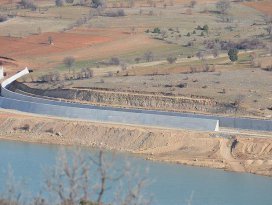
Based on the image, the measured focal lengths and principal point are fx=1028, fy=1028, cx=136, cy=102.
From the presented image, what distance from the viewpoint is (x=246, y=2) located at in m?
106

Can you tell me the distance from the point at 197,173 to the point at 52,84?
1937cm

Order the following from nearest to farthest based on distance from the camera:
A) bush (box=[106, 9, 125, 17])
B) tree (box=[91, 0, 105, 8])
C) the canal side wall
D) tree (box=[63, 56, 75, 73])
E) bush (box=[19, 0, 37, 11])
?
the canal side wall
tree (box=[63, 56, 75, 73])
bush (box=[106, 9, 125, 17])
bush (box=[19, 0, 37, 11])
tree (box=[91, 0, 105, 8])

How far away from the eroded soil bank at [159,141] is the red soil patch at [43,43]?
24179mm

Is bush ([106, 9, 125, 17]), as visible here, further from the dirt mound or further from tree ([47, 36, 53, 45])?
the dirt mound

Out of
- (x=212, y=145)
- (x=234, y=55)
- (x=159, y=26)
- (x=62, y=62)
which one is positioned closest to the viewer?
(x=212, y=145)

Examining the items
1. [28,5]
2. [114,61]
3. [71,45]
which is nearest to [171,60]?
[114,61]

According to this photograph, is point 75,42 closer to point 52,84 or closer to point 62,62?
point 62,62

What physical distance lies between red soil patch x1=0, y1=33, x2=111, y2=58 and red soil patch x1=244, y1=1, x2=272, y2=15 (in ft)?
77.4

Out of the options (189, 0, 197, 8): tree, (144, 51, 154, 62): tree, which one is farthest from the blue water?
(189, 0, 197, 8): tree

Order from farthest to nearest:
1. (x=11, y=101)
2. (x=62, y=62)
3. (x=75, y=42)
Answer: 1. (x=75, y=42)
2. (x=62, y=62)
3. (x=11, y=101)

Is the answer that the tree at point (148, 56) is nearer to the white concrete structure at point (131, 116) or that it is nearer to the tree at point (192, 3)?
the white concrete structure at point (131, 116)

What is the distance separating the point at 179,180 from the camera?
42.0m

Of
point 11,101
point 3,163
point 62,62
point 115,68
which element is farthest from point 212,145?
point 62,62

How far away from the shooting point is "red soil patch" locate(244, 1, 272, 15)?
3955 inches
